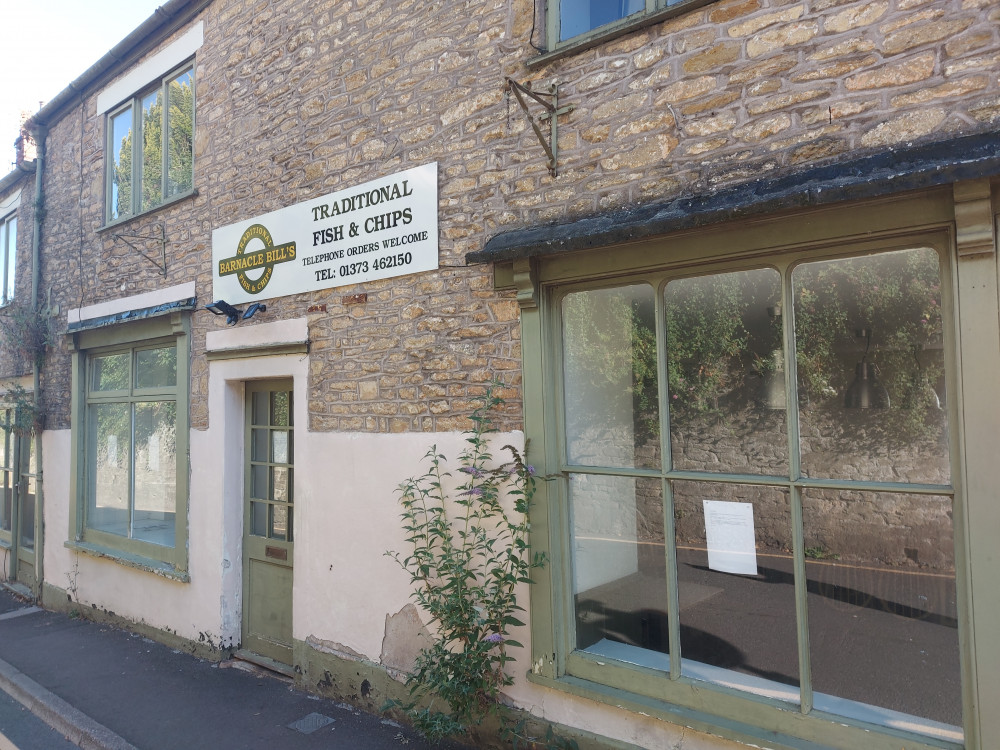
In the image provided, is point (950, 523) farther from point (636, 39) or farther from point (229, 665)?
point (229, 665)

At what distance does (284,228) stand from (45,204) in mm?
5016

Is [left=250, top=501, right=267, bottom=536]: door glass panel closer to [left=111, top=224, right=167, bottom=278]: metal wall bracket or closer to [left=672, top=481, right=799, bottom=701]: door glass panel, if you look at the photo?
[left=111, top=224, right=167, bottom=278]: metal wall bracket

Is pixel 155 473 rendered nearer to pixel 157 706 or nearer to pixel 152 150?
pixel 157 706

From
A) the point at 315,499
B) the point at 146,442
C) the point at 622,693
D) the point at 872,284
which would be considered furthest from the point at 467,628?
the point at 146,442

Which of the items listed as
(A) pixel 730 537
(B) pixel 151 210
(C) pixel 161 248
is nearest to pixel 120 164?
(B) pixel 151 210

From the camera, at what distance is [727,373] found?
10.7 ft

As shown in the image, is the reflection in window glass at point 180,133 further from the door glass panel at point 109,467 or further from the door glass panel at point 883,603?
the door glass panel at point 883,603

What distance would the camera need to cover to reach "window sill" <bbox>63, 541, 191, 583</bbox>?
5875mm

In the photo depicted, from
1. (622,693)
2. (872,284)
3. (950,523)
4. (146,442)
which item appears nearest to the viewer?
(950,523)

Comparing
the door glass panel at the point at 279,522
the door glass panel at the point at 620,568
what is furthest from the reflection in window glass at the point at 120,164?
the door glass panel at the point at 620,568

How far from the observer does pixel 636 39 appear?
342cm

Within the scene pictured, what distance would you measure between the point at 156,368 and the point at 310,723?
381cm

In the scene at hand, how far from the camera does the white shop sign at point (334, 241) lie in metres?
4.31

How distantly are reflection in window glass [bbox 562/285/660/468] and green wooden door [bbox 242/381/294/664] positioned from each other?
2695 mm
